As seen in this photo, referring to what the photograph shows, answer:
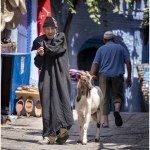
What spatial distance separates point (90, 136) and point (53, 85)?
5.82 feet

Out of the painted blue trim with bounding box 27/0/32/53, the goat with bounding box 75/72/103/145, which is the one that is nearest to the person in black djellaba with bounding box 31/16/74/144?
the goat with bounding box 75/72/103/145

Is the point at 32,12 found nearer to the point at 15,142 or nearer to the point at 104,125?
the point at 104,125

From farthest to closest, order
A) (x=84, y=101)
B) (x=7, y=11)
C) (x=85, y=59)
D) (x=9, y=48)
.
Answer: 1. (x=85, y=59)
2. (x=9, y=48)
3. (x=7, y=11)
4. (x=84, y=101)

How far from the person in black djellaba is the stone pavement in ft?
0.83

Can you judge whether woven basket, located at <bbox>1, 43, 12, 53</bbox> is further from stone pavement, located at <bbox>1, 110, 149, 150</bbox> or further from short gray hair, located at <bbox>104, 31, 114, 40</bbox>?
short gray hair, located at <bbox>104, 31, 114, 40</bbox>

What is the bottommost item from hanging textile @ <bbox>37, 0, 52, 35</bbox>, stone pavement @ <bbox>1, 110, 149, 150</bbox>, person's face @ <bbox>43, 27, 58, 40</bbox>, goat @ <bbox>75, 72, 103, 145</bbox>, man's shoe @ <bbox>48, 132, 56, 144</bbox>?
stone pavement @ <bbox>1, 110, 149, 150</bbox>

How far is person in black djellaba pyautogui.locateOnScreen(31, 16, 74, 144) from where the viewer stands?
8.35 m

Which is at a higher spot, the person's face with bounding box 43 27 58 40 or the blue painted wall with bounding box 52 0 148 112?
the blue painted wall with bounding box 52 0 148 112

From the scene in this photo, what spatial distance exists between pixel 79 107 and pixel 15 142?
3.82 feet

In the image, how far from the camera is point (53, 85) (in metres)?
8.40

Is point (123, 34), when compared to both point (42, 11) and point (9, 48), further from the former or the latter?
point (9, 48)

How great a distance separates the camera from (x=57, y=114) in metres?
8.34

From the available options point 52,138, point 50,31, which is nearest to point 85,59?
point 50,31

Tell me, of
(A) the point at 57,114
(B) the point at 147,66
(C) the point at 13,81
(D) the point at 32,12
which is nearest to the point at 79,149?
(A) the point at 57,114
